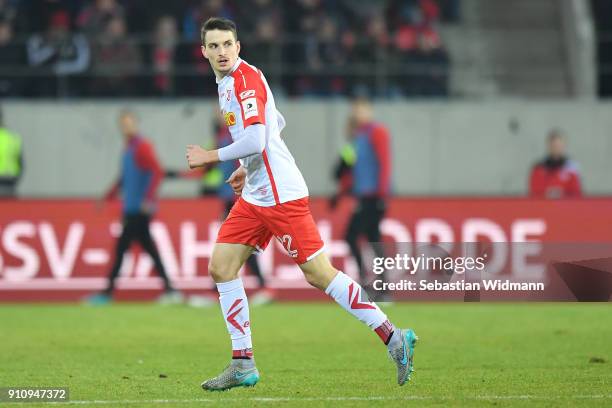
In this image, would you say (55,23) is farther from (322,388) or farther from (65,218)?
(322,388)

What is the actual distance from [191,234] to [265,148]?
805 centimetres

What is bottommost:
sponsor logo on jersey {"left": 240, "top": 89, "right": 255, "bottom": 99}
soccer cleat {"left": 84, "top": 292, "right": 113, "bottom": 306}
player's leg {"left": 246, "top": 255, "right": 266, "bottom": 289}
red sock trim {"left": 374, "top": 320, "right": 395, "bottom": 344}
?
soccer cleat {"left": 84, "top": 292, "right": 113, "bottom": 306}

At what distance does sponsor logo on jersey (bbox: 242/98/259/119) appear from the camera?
8469mm

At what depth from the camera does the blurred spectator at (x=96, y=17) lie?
21.2 meters

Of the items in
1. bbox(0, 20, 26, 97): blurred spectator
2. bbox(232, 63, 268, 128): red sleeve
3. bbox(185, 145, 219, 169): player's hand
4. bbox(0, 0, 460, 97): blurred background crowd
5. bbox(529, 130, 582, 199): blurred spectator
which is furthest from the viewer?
bbox(0, 0, 460, 97): blurred background crowd

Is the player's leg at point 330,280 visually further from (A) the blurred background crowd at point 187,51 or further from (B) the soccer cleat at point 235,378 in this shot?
(A) the blurred background crowd at point 187,51

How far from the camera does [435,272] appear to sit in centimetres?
868

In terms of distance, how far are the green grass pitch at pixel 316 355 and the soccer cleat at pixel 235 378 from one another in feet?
0.30

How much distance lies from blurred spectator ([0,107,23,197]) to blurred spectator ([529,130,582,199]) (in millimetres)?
6991

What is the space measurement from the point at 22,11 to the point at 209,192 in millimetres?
4904

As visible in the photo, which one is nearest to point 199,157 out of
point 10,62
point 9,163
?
point 9,163

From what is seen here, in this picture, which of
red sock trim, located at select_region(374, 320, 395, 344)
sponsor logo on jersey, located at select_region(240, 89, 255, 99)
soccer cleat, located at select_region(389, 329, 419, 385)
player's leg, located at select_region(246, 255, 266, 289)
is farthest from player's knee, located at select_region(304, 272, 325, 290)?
player's leg, located at select_region(246, 255, 266, 289)

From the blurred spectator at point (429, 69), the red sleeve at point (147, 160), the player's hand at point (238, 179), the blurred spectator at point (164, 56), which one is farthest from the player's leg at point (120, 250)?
the blurred spectator at point (429, 69)

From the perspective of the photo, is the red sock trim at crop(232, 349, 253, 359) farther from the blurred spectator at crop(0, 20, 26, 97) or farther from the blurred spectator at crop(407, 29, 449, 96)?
the blurred spectator at crop(407, 29, 449, 96)
